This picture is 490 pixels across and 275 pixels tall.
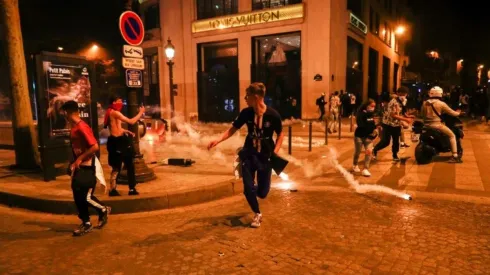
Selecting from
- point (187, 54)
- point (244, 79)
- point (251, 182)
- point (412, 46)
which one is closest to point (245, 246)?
point (251, 182)

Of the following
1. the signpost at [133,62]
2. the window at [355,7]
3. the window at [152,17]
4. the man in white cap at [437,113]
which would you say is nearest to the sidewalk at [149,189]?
the signpost at [133,62]

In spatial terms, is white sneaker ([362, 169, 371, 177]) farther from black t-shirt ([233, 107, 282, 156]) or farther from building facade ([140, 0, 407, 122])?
building facade ([140, 0, 407, 122])

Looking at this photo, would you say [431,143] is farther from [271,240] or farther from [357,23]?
[357,23]

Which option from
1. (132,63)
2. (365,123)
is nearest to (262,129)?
(132,63)

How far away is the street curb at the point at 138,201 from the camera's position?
578cm

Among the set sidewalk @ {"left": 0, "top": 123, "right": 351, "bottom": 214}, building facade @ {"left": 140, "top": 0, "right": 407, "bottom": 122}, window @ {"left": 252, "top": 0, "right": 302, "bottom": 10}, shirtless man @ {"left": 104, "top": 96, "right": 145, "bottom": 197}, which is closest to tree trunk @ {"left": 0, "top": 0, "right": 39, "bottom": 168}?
sidewalk @ {"left": 0, "top": 123, "right": 351, "bottom": 214}

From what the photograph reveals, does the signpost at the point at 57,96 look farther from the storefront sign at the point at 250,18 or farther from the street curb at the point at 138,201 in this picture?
the storefront sign at the point at 250,18

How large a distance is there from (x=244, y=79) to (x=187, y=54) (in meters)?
5.37

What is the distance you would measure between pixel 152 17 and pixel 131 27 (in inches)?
1081

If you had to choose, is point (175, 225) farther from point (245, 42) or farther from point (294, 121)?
point (245, 42)

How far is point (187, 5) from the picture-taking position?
27.7 m

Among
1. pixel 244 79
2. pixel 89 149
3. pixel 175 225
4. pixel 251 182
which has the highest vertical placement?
pixel 244 79

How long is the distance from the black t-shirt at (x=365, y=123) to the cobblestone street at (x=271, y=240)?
6.42 feet

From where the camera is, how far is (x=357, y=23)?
26156mm
